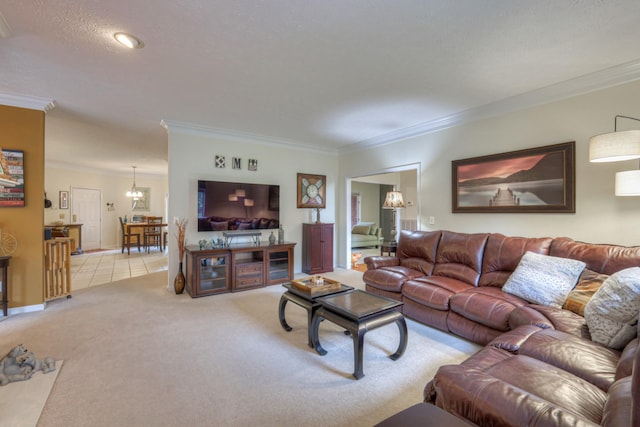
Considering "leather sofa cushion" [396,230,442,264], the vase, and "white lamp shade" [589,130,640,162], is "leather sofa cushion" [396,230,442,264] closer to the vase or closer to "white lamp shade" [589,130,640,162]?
"white lamp shade" [589,130,640,162]

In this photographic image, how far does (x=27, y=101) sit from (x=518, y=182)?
5956 mm

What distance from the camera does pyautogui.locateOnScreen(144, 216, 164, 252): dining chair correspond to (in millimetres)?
8188

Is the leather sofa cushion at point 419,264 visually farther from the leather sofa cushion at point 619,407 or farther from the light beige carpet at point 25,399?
the light beige carpet at point 25,399

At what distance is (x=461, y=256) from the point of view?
339 cm

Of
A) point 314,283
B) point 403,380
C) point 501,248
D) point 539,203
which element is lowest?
point 403,380

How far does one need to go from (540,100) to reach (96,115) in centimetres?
570

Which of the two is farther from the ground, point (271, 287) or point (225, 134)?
point (225, 134)

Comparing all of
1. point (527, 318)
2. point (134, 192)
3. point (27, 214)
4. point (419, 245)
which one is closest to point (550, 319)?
point (527, 318)

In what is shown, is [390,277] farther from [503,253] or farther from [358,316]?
[358,316]

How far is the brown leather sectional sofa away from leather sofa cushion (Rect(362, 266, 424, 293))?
12 mm

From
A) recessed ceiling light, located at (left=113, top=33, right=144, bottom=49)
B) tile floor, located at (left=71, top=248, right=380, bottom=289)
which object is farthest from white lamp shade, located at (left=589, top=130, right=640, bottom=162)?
tile floor, located at (left=71, top=248, right=380, bottom=289)

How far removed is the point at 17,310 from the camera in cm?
339

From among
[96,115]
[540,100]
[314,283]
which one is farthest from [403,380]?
[96,115]

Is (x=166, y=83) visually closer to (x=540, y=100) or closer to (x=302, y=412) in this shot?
(x=302, y=412)
